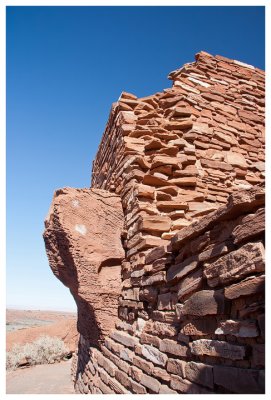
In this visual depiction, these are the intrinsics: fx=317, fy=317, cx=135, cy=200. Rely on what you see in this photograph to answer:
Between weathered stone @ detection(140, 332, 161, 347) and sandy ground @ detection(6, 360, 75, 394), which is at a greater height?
weathered stone @ detection(140, 332, 161, 347)

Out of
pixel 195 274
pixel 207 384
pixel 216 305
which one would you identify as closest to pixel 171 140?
pixel 195 274

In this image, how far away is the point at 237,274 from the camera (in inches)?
66.1

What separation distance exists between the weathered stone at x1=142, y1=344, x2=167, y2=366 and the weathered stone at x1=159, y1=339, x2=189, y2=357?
0.05 metres

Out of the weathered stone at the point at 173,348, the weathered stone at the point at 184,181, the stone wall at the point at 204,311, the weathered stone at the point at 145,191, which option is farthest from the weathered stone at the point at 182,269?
the weathered stone at the point at 184,181

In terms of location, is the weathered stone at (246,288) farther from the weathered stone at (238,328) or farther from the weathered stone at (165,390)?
the weathered stone at (165,390)

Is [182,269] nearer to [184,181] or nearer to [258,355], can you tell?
[258,355]

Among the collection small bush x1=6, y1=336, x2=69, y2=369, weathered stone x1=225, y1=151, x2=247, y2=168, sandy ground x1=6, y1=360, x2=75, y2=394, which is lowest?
small bush x1=6, y1=336, x2=69, y2=369

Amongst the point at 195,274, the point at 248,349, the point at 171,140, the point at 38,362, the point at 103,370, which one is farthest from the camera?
the point at 38,362

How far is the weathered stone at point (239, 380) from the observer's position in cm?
148

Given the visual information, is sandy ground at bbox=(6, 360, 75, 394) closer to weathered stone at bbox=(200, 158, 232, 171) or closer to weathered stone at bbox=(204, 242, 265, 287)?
weathered stone at bbox=(200, 158, 232, 171)

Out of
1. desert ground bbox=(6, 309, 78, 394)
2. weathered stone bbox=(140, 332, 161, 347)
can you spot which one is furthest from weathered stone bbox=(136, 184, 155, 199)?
desert ground bbox=(6, 309, 78, 394)

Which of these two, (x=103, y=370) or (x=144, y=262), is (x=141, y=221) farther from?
(x=103, y=370)

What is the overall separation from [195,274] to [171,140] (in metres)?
2.14

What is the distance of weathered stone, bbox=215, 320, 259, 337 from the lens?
1536mm
